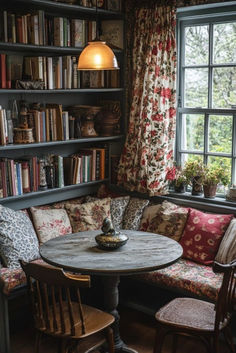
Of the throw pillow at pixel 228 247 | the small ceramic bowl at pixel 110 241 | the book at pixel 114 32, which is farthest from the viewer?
the book at pixel 114 32

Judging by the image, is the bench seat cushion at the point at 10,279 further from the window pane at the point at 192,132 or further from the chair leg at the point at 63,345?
the window pane at the point at 192,132

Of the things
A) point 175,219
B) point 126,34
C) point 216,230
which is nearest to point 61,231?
point 175,219

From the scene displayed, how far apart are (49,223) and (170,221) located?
38.8 inches

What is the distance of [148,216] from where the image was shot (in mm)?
4168

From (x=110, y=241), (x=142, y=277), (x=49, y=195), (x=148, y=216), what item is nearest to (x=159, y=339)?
(x=110, y=241)

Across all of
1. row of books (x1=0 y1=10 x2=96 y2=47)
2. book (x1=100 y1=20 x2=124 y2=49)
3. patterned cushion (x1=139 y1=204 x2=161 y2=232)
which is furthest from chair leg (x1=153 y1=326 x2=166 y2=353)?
book (x1=100 y1=20 x2=124 y2=49)

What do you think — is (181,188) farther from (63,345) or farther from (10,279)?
(63,345)

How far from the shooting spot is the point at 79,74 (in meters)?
4.37

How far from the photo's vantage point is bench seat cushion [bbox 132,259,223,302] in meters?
3.31

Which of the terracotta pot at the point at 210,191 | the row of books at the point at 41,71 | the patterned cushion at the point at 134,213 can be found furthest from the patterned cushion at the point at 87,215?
the row of books at the point at 41,71

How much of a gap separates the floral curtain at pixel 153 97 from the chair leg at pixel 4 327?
1.59m

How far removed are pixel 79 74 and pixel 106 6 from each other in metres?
0.68

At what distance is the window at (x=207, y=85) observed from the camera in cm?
402

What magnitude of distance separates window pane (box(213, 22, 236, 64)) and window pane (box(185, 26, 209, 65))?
9cm
